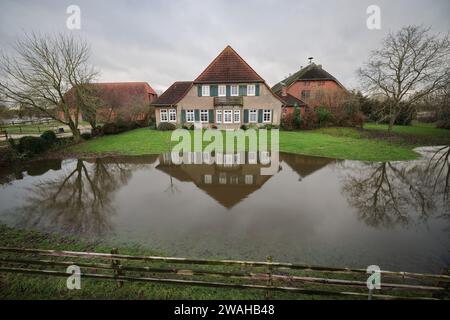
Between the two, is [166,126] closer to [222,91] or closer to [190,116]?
[190,116]

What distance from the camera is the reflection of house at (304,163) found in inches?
463

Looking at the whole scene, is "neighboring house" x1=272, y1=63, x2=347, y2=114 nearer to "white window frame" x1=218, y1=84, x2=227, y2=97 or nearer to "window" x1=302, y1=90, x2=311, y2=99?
"window" x1=302, y1=90, x2=311, y2=99

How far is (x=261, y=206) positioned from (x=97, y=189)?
7460 millimetres

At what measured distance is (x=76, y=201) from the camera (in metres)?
8.41

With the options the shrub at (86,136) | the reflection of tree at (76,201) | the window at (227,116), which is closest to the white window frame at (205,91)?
the window at (227,116)

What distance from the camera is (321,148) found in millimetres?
16438

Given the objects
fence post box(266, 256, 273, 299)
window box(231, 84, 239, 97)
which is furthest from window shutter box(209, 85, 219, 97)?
fence post box(266, 256, 273, 299)

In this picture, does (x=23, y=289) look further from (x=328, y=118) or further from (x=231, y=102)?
(x=328, y=118)

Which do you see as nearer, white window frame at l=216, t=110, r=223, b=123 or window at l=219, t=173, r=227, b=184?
window at l=219, t=173, r=227, b=184

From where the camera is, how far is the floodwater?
17.9 feet

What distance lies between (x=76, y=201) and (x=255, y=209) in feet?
23.5

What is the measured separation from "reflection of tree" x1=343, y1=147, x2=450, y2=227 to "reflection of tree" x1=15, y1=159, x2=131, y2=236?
9.10m

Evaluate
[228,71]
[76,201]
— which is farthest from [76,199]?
[228,71]
